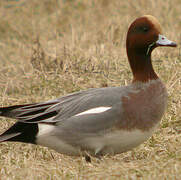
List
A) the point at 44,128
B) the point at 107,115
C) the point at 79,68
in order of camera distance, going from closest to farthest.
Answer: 1. the point at 107,115
2. the point at 44,128
3. the point at 79,68

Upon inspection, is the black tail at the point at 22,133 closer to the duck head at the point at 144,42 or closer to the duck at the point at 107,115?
the duck at the point at 107,115

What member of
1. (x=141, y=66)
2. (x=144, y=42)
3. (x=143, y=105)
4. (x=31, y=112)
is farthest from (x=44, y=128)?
(x=144, y=42)

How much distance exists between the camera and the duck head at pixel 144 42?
3381 millimetres

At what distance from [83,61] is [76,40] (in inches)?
28.9

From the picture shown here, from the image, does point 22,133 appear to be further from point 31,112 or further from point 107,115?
point 107,115

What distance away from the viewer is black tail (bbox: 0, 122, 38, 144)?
3.37 m

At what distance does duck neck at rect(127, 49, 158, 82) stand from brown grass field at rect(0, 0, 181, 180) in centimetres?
50

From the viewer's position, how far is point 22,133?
3.39m

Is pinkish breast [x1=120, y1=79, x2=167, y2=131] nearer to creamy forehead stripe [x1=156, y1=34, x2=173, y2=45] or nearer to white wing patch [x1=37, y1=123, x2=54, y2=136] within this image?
creamy forehead stripe [x1=156, y1=34, x2=173, y2=45]

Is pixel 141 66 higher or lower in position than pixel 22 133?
higher

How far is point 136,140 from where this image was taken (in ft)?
10.3

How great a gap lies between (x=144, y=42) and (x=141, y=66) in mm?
165

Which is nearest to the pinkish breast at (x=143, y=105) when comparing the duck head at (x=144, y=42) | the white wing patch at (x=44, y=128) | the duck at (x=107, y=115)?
the duck at (x=107, y=115)

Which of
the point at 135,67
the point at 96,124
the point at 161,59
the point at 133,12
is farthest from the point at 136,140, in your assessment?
the point at 133,12
